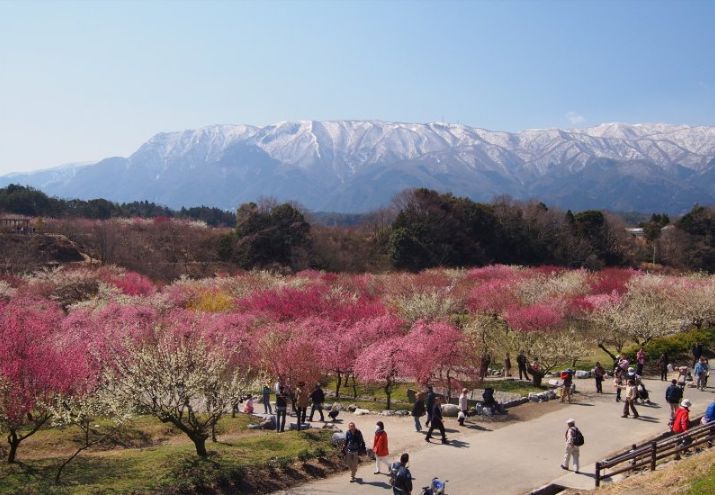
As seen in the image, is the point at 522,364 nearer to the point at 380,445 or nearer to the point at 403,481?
the point at 380,445

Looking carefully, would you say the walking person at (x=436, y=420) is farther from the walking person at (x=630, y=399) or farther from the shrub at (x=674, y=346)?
the shrub at (x=674, y=346)

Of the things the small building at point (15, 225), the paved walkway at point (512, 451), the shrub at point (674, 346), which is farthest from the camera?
the small building at point (15, 225)

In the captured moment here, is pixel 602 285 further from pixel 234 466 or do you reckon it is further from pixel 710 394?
pixel 234 466

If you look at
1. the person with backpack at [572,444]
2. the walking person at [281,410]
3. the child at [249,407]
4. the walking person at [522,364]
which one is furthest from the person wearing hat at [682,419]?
the child at [249,407]

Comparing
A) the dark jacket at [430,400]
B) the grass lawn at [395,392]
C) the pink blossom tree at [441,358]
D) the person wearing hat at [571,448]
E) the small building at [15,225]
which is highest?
the small building at [15,225]

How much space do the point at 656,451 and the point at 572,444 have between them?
222 cm

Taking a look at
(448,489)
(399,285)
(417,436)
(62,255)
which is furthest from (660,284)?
(62,255)

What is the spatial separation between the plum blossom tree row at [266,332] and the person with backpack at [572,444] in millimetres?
7671

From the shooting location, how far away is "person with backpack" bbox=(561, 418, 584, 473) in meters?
17.2

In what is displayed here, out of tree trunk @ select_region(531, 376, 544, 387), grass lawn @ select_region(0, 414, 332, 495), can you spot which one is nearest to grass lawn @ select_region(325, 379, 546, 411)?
tree trunk @ select_region(531, 376, 544, 387)

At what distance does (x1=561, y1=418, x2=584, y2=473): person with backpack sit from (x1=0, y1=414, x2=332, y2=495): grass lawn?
729 centimetres

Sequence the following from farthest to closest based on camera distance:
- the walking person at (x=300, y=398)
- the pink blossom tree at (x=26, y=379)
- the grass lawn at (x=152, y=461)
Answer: the walking person at (x=300, y=398), the pink blossom tree at (x=26, y=379), the grass lawn at (x=152, y=461)

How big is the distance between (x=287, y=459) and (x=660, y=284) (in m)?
42.6

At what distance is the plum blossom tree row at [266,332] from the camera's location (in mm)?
16922
